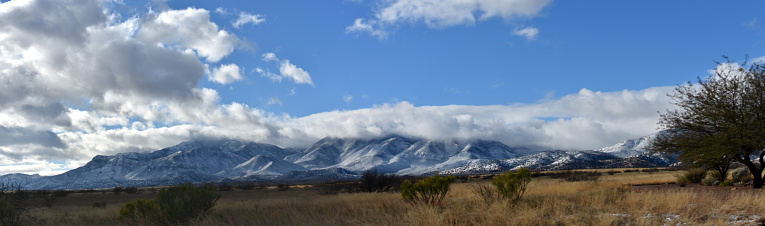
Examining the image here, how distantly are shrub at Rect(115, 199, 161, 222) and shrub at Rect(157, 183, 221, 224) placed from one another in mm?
209

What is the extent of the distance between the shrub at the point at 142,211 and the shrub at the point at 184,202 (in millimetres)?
209

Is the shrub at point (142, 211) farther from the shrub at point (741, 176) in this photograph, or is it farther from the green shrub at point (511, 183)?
the shrub at point (741, 176)

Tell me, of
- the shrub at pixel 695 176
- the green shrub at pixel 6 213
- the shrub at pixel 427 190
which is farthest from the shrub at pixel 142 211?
the shrub at pixel 695 176

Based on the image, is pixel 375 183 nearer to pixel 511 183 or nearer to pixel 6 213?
pixel 511 183

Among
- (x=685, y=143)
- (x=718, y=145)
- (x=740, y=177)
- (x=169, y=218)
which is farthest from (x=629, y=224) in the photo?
(x=740, y=177)

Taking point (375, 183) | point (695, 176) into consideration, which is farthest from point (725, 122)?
point (375, 183)

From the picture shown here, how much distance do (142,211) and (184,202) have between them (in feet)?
5.00

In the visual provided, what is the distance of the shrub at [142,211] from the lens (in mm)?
13234

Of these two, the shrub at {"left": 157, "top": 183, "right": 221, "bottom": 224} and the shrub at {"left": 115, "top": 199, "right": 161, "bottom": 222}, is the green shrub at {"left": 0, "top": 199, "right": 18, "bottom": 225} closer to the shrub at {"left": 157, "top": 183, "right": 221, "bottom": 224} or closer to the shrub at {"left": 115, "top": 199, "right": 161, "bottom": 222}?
the shrub at {"left": 115, "top": 199, "right": 161, "bottom": 222}

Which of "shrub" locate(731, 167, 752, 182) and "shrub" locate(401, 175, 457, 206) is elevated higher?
"shrub" locate(401, 175, 457, 206)

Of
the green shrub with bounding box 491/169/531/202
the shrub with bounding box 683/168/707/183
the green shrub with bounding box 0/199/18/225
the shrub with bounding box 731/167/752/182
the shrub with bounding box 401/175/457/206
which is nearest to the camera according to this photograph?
the shrub with bounding box 401/175/457/206

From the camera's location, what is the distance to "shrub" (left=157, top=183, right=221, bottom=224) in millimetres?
13352

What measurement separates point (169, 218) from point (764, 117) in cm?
2612

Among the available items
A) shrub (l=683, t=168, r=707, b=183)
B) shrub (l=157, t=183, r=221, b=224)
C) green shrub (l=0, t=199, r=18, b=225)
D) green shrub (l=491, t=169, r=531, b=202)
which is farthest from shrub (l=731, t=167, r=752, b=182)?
green shrub (l=0, t=199, r=18, b=225)
